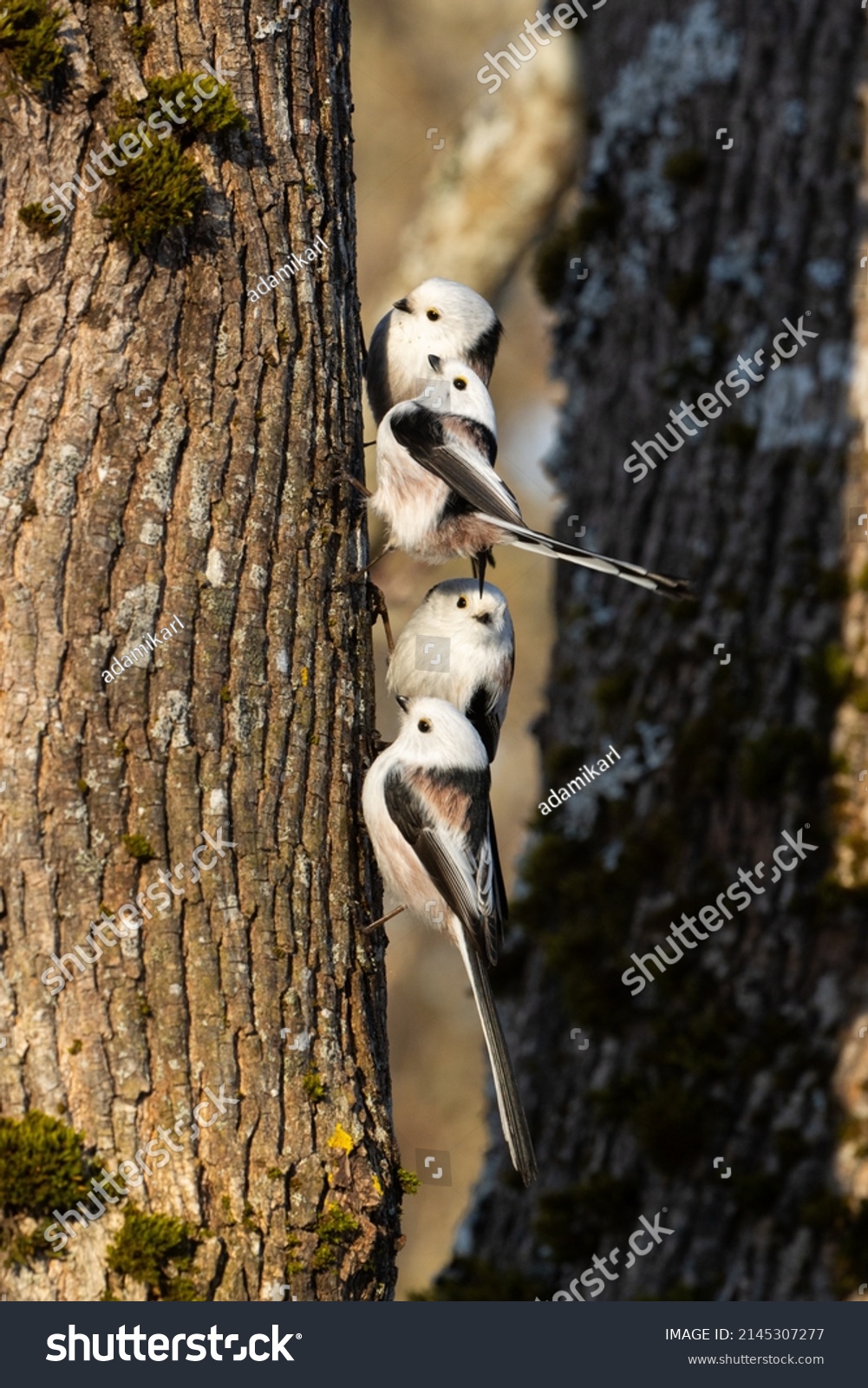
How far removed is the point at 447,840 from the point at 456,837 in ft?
0.13

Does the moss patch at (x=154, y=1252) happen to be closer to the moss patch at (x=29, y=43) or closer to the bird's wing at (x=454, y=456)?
the bird's wing at (x=454, y=456)

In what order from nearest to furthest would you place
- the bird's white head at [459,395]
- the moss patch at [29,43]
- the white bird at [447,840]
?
the moss patch at [29,43], the white bird at [447,840], the bird's white head at [459,395]

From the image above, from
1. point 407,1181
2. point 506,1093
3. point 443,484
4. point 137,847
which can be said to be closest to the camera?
point 137,847

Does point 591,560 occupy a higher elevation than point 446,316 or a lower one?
lower

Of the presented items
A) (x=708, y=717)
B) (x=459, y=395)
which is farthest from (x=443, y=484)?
(x=708, y=717)

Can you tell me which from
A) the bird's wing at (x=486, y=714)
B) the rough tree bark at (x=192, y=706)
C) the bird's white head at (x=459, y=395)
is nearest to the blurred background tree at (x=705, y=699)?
Result: the bird's wing at (x=486, y=714)

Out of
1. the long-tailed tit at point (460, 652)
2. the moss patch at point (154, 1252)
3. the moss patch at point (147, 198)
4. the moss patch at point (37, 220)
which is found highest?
the moss patch at point (147, 198)

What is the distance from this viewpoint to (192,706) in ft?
7.23

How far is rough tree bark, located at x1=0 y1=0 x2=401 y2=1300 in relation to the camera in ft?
6.74

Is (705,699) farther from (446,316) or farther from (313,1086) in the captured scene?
(313,1086)

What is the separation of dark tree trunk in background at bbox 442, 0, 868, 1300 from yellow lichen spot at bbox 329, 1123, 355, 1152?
1980 mm

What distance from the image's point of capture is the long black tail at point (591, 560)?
2572 mm

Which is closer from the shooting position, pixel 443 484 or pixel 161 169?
pixel 161 169

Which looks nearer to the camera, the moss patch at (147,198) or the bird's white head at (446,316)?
the moss patch at (147,198)
